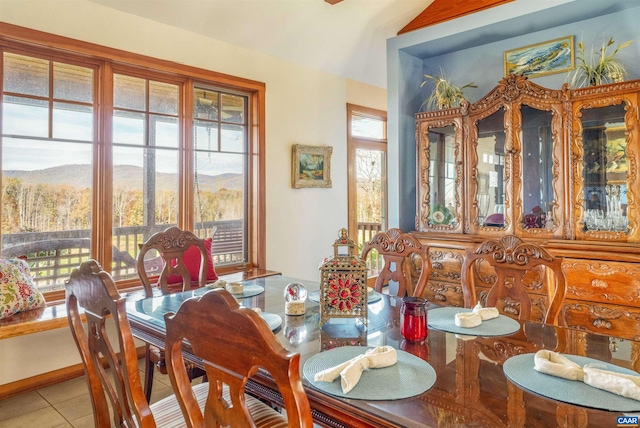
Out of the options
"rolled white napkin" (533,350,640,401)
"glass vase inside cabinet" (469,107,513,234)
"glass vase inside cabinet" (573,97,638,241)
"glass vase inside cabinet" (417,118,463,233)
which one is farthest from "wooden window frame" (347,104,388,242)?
"rolled white napkin" (533,350,640,401)

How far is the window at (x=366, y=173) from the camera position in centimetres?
507

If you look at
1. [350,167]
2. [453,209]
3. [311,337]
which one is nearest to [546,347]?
[311,337]

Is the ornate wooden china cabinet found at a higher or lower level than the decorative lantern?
higher

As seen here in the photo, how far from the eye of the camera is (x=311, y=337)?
4.82ft

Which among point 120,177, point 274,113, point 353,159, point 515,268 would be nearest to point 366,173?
point 353,159

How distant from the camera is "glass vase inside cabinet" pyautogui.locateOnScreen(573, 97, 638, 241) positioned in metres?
2.82

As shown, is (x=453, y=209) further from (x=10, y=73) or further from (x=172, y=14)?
(x=10, y=73)

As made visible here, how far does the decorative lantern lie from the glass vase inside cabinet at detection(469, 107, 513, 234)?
87.0 inches

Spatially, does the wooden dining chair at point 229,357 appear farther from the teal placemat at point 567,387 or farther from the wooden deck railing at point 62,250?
the wooden deck railing at point 62,250

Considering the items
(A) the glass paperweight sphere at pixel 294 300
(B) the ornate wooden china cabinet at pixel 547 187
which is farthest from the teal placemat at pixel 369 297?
(B) the ornate wooden china cabinet at pixel 547 187

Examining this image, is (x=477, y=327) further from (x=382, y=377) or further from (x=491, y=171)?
(x=491, y=171)

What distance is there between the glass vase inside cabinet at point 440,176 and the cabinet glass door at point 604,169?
93 centimetres

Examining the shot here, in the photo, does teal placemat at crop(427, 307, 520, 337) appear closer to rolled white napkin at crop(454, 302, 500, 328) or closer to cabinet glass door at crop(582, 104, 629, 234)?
rolled white napkin at crop(454, 302, 500, 328)

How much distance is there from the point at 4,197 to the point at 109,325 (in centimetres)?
114
